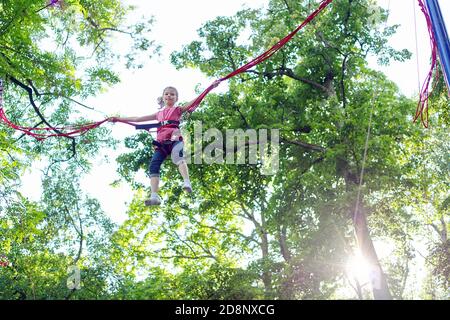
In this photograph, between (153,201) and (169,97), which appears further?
(169,97)

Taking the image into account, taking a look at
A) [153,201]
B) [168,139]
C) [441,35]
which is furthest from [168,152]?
[441,35]

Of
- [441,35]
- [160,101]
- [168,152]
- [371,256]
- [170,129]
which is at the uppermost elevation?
[160,101]

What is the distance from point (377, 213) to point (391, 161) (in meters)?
1.55

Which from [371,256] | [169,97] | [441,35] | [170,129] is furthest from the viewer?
[371,256]

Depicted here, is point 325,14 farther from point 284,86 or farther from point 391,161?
point 391,161

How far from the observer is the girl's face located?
6129 mm

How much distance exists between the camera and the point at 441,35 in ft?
14.9

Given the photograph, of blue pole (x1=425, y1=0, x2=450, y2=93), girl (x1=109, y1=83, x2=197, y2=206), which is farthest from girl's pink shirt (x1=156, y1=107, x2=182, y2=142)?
blue pole (x1=425, y1=0, x2=450, y2=93)

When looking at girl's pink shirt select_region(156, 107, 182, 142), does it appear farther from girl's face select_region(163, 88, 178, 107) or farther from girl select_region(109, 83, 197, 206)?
girl's face select_region(163, 88, 178, 107)

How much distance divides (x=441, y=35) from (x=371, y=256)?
816 cm

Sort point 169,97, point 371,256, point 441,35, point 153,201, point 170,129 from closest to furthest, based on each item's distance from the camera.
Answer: point 441,35 → point 153,201 → point 170,129 → point 169,97 → point 371,256

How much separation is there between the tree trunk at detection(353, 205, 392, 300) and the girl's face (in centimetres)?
680

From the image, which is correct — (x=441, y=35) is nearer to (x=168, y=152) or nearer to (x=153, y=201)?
(x=168, y=152)
